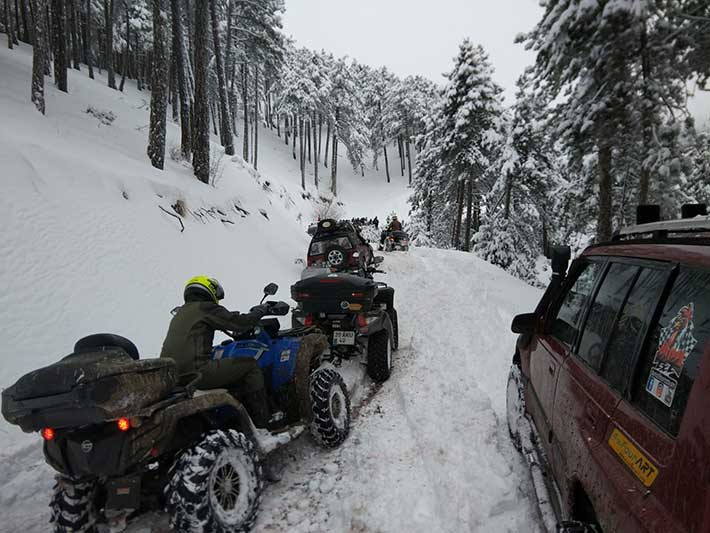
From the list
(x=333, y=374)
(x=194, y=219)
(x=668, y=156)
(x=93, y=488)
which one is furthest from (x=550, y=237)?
(x=93, y=488)

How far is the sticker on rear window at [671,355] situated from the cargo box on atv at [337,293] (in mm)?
4086

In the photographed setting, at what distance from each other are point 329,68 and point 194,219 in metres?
42.6

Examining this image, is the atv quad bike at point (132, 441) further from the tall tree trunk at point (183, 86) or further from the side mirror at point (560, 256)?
the tall tree trunk at point (183, 86)

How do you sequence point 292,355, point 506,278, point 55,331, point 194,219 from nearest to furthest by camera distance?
point 292,355 → point 55,331 → point 194,219 → point 506,278

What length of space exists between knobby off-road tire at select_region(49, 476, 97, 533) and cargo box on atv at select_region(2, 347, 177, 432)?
681mm

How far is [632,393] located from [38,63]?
1718 centimetres

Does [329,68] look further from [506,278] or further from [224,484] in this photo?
[224,484]

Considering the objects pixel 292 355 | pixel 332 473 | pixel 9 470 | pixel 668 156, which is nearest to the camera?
pixel 9 470

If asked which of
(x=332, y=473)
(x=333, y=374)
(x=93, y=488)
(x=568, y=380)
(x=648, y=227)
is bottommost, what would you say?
(x=332, y=473)

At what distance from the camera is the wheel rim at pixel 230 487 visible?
9.46 feet

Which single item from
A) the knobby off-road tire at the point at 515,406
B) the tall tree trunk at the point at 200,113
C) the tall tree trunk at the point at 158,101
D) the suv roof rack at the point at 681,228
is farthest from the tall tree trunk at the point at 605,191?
the tall tree trunk at the point at 158,101

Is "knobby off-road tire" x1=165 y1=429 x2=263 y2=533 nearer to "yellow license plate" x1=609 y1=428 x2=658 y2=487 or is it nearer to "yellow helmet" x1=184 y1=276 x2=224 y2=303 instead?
"yellow helmet" x1=184 y1=276 x2=224 y2=303

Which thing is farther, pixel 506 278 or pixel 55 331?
pixel 506 278

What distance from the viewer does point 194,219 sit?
11.0 m
